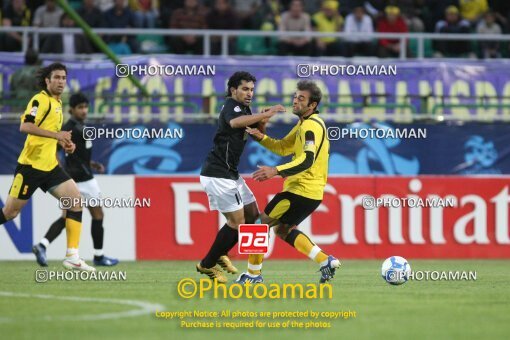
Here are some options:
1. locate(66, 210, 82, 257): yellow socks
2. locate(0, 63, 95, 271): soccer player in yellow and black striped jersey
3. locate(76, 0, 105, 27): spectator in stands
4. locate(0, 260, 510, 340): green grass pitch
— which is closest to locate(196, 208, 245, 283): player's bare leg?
locate(0, 260, 510, 340): green grass pitch

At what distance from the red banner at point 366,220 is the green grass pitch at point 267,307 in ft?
10.4

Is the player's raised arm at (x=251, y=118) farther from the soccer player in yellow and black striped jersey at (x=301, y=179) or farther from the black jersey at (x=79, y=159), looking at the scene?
the black jersey at (x=79, y=159)

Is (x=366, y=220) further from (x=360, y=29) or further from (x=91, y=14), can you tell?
(x=91, y=14)

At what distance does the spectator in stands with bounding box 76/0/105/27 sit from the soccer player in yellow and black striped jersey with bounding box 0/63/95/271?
729cm

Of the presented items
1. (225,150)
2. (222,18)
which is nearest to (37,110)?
(225,150)

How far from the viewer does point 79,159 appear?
1477 cm

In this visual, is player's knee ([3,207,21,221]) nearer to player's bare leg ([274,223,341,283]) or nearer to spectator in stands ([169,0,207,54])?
player's bare leg ([274,223,341,283])

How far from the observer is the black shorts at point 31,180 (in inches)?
501

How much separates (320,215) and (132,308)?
316 inches

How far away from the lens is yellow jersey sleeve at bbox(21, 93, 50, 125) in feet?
40.8

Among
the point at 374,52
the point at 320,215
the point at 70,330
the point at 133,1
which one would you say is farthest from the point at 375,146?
the point at 70,330

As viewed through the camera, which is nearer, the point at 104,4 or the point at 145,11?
the point at 104,4

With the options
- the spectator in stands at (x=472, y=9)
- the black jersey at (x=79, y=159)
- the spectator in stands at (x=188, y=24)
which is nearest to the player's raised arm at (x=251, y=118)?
the black jersey at (x=79, y=159)

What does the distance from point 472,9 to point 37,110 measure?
12578 mm
